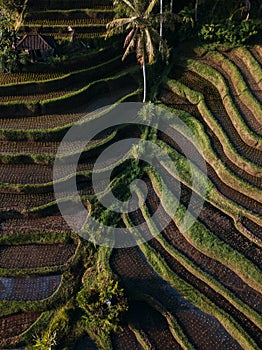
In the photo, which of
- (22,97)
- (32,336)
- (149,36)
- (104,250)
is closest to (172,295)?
(104,250)

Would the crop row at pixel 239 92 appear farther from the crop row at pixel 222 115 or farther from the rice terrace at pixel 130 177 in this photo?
the crop row at pixel 222 115

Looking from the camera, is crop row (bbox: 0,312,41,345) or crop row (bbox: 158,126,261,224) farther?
crop row (bbox: 158,126,261,224)

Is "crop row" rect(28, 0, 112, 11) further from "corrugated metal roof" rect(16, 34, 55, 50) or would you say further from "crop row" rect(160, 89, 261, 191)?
"crop row" rect(160, 89, 261, 191)

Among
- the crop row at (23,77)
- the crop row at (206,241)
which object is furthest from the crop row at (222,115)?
the crop row at (23,77)

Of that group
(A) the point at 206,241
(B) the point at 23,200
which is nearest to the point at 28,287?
(B) the point at 23,200

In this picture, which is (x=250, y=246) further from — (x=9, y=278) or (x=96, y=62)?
(x=96, y=62)

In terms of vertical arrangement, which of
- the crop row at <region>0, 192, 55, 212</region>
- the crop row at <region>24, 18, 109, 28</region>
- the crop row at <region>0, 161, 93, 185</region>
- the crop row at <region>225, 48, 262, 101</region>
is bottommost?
the crop row at <region>0, 192, 55, 212</region>

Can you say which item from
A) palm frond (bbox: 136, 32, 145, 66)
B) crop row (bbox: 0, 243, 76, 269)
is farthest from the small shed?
crop row (bbox: 0, 243, 76, 269)
